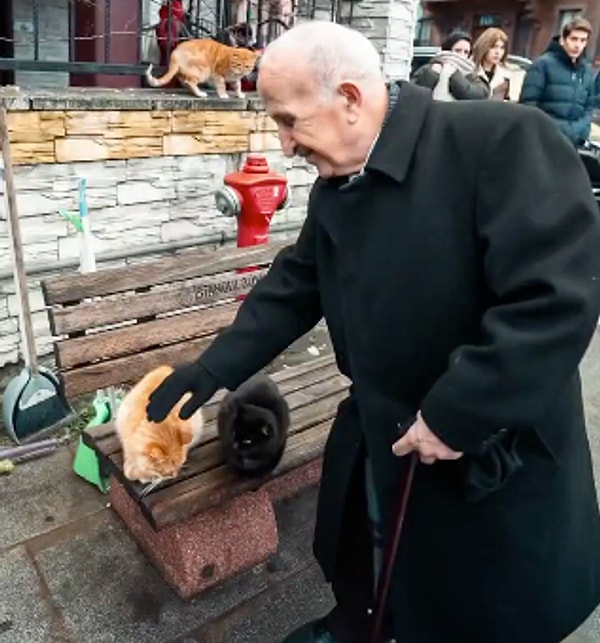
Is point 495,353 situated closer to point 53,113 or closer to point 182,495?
point 182,495

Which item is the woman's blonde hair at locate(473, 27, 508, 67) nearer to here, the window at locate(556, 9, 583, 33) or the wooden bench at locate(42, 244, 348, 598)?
the wooden bench at locate(42, 244, 348, 598)

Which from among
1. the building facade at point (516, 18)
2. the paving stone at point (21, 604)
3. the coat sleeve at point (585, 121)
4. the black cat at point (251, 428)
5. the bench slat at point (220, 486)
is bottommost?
the paving stone at point (21, 604)

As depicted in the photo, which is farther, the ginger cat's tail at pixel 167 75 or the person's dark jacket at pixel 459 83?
the person's dark jacket at pixel 459 83

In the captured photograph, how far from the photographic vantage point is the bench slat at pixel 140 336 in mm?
2506

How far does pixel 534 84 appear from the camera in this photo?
5.69 meters

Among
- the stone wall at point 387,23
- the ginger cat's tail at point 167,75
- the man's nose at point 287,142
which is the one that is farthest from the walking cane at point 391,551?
the stone wall at point 387,23

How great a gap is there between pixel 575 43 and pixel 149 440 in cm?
518

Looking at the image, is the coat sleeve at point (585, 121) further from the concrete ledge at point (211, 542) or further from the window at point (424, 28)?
the window at point (424, 28)

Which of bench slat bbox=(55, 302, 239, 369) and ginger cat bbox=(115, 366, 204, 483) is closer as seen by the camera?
ginger cat bbox=(115, 366, 204, 483)

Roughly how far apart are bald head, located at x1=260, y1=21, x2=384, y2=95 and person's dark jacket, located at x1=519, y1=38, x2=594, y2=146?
4757 mm

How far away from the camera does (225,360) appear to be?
185cm

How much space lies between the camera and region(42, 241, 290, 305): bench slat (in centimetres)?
248

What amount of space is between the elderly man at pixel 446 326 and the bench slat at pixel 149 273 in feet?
2.80

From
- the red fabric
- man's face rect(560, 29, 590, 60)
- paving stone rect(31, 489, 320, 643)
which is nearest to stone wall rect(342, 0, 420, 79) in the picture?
the red fabric
